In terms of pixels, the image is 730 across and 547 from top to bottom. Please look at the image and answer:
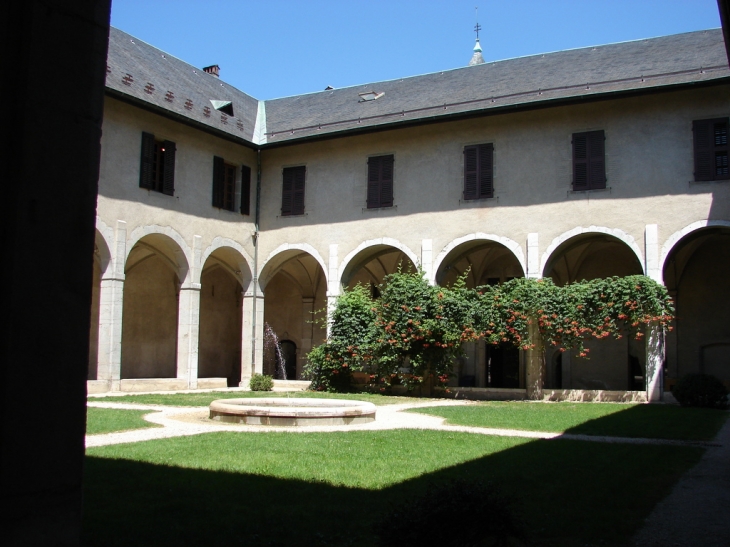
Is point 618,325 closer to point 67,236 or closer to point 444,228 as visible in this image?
point 444,228

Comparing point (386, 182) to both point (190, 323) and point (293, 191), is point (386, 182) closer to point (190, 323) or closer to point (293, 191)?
point (293, 191)

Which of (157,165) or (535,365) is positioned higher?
(157,165)

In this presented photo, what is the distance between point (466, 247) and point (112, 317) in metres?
9.35

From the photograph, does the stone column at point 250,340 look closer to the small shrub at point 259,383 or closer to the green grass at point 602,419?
the small shrub at point 259,383

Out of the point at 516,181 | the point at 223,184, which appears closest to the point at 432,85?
the point at 516,181

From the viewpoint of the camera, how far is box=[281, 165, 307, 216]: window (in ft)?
77.4

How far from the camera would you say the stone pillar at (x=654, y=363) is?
60.1 feet

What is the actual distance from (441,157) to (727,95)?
714cm

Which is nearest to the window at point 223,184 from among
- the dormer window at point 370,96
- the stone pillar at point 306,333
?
the dormer window at point 370,96

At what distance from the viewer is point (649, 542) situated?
16.4 feet

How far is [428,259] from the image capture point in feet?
70.3

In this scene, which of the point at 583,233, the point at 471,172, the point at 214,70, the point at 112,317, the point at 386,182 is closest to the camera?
the point at 112,317

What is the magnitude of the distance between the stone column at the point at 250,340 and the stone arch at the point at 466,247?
574cm

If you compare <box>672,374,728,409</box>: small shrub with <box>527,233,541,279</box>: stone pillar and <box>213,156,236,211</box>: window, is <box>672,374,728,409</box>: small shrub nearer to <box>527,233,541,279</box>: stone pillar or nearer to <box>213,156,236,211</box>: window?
<box>527,233,541,279</box>: stone pillar
